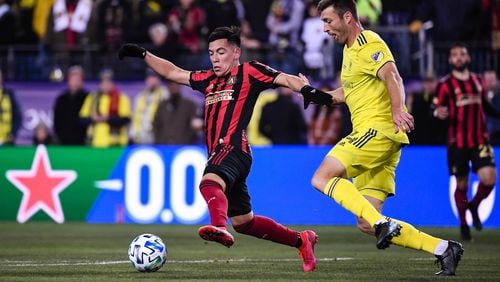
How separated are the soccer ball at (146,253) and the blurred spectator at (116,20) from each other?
457 inches

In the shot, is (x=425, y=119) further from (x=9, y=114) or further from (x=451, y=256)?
(x=451, y=256)

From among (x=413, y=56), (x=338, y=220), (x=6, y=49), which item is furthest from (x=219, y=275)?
(x=6, y=49)

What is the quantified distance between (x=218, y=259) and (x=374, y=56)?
9.32ft

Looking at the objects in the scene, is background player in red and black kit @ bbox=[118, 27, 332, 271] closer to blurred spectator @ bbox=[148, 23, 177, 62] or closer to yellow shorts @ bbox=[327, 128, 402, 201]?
yellow shorts @ bbox=[327, 128, 402, 201]

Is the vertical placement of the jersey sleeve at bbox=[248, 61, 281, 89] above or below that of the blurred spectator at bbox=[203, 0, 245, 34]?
above

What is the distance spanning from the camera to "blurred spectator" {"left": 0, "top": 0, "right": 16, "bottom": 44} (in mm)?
21766

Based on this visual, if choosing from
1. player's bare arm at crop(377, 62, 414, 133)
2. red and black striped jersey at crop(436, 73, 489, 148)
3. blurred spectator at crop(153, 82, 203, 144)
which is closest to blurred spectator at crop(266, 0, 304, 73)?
blurred spectator at crop(153, 82, 203, 144)

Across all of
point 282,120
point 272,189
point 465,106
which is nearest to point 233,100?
point 465,106

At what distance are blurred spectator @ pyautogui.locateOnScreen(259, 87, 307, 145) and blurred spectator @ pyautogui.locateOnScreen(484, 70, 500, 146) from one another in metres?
2.98

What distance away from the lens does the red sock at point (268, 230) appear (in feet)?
34.0

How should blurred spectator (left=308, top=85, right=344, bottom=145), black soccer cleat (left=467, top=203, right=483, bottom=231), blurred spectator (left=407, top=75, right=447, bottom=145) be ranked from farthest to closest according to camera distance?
blurred spectator (left=308, top=85, right=344, bottom=145)
blurred spectator (left=407, top=75, right=447, bottom=145)
black soccer cleat (left=467, top=203, right=483, bottom=231)

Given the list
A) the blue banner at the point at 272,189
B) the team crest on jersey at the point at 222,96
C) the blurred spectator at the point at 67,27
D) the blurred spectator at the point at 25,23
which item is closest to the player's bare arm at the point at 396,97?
the team crest on jersey at the point at 222,96

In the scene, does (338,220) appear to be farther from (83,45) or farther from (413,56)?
(83,45)

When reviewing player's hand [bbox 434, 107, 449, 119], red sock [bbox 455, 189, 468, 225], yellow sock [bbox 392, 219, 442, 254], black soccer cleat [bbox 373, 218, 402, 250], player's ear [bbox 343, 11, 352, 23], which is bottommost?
red sock [bbox 455, 189, 468, 225]
